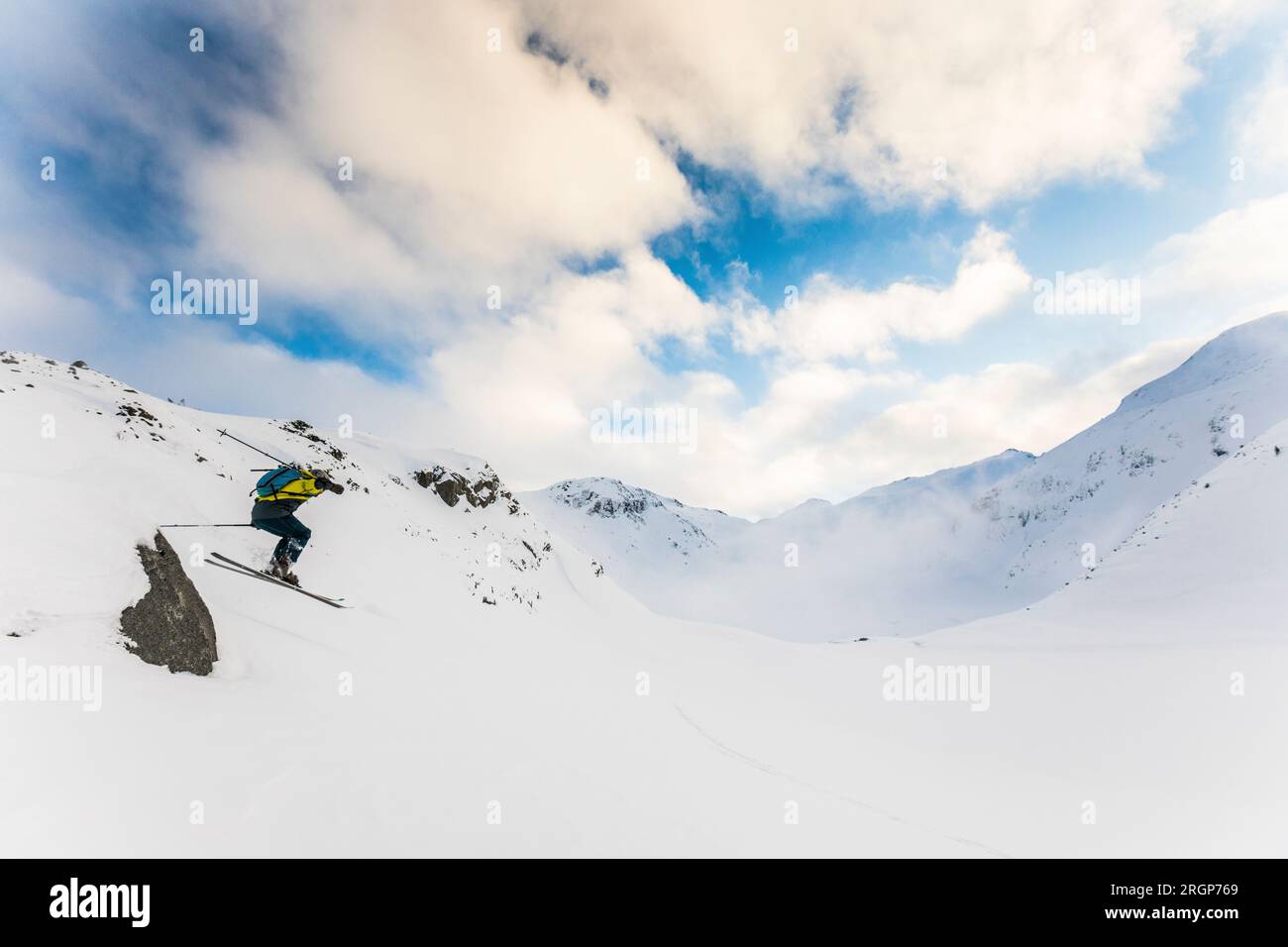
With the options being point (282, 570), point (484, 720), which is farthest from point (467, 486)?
point (484, 720)

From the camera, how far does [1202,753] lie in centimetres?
877

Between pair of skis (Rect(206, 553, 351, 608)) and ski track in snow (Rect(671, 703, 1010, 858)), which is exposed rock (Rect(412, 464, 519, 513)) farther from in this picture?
ski track in snow (Rect(671, 703, 1010, 858))

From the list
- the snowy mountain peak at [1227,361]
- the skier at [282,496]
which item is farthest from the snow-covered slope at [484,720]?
the snowy mountain peak at [1227,361]

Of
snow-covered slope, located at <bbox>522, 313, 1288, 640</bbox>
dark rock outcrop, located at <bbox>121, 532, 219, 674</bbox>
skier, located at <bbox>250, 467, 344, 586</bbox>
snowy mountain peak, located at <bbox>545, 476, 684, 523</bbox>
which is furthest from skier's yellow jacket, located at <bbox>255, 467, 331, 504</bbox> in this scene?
snowy mountain peak, located at <bbox>545, 476, 684, 523</bbox>

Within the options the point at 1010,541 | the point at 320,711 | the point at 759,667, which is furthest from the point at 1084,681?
the point at 1010,541

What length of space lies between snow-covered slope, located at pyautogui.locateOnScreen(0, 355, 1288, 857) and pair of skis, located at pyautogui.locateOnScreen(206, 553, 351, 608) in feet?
1.57

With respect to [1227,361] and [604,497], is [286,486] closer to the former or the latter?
[604,497]

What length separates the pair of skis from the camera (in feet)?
28.4

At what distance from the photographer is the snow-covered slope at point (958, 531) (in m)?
61.7

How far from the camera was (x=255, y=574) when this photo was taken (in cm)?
922

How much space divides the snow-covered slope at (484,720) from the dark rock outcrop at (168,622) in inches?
7.3

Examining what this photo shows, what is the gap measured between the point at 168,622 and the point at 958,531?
11019 centimetres
